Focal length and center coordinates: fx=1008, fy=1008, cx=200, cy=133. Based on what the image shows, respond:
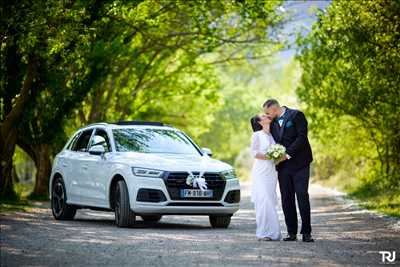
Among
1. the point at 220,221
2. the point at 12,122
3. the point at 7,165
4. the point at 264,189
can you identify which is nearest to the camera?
the point at 264,189

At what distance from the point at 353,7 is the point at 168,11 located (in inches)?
363

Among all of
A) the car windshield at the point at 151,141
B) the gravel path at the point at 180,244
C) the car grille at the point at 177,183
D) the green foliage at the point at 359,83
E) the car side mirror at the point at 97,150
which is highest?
the green foliage at the point at 359,83

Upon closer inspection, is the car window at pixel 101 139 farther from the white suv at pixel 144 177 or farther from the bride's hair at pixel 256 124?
the bride's hair at pixel 256 124

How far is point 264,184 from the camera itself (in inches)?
579

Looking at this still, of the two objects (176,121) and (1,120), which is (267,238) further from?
(176,121)

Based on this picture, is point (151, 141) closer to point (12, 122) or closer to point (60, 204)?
point (60, 204)

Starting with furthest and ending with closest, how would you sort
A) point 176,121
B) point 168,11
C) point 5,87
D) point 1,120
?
1. point 176,121
2. point 168,11
3. point 1,120
4. point 5,87

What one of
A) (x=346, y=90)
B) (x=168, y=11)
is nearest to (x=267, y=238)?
(x=346, y=90)

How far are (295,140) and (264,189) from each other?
3.07 feet

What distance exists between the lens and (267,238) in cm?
1429

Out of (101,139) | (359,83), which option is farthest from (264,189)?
(359,83)

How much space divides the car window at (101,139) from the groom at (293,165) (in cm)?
414

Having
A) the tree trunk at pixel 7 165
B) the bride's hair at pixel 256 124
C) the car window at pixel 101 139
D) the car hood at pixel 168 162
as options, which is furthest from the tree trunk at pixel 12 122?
the bride's hair at pixel 256 124

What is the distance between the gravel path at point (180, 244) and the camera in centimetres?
1112
